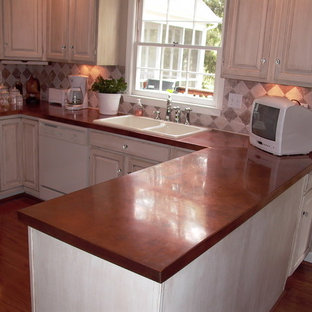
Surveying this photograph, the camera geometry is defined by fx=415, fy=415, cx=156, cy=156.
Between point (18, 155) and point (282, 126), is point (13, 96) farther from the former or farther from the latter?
point (282, 126)

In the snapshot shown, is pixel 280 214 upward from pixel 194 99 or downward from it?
downward

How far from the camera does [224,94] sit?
3.51m

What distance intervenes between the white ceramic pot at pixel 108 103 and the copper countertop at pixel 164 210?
62.3 inches

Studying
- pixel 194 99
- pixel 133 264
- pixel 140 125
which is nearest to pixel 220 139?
pixel 194 99

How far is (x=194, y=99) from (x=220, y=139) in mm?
661

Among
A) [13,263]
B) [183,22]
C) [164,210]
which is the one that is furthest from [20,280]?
[183,22]

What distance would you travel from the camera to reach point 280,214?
2.33 m

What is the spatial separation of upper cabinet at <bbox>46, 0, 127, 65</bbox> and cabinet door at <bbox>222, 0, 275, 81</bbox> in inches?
50.8

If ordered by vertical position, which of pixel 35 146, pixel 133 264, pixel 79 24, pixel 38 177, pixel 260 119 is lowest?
pixel 38 177

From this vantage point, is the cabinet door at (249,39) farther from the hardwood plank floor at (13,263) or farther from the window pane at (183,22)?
the hardwood plank floor at (13,263)

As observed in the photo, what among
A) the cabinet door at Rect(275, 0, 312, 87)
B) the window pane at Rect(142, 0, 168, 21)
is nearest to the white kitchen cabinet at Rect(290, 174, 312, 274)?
the cabinet door at Rect(275, 0, 312, 87)

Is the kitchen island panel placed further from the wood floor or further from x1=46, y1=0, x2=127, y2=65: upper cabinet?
x1=46, y1=0, x2=127, y2=65: upper cabinet

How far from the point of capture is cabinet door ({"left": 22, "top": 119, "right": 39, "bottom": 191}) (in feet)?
13.2

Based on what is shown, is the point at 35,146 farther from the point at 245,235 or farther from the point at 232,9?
the point at 245,235
